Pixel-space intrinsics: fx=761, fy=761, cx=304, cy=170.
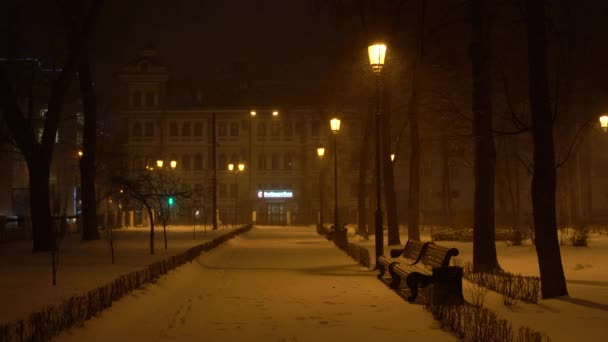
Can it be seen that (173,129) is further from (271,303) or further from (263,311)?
(263,311)

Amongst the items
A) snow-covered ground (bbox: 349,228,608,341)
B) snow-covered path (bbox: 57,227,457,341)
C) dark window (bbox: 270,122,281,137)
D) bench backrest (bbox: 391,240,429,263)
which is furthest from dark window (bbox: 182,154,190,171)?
bench backrest (bbox: 391,240,429,263)

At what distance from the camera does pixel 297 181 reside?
291 feet

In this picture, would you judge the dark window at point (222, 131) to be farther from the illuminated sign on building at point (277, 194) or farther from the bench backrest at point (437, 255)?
the bench backrest at point (437, 255)

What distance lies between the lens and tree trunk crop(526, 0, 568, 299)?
533 inches

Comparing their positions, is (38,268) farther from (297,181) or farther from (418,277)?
(297,181)

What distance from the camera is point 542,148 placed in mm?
13648

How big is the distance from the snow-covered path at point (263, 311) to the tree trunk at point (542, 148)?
2584 mm

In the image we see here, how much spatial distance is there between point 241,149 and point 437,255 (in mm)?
75499

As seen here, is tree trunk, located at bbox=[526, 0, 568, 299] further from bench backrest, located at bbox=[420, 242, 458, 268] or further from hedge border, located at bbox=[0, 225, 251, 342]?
hedge border, located at bbox=[0, 225, 251, 342]

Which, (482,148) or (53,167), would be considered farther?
(53,167)

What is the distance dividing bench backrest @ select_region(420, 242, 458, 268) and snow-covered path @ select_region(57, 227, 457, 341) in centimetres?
94

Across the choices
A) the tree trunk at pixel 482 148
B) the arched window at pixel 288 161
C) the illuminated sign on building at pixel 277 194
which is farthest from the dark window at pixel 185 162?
the tree trunk at pixel 482 148

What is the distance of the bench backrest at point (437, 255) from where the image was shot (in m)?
13.4

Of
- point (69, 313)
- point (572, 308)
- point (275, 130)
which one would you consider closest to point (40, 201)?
point (69, 313)
